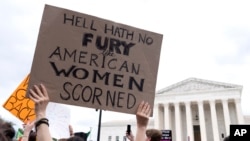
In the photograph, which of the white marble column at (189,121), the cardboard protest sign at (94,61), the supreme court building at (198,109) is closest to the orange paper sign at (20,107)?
the cardboard protest sign at (94,61)

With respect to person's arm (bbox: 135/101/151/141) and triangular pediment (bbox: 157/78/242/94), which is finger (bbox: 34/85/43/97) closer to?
person's arm (bbox: 135/101/151/141)

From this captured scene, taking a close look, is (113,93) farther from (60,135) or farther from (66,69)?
(60,135)

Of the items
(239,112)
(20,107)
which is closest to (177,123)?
(239,112)

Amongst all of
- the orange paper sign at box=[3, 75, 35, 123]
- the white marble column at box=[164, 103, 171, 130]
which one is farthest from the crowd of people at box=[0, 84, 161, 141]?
the white marble column at box=[164, 103, 171, 130]

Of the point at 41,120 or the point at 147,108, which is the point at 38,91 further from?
the point at 147,108


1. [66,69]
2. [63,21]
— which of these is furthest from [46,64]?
[63,21]

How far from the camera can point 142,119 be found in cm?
252

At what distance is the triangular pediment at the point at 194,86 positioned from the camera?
4919 centimetres

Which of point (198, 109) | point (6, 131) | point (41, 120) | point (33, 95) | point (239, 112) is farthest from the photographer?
point (198, 109)

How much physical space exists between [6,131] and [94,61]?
3.92 ft

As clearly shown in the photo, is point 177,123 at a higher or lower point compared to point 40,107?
higher

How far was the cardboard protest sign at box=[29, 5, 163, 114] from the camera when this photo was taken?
2510 mm

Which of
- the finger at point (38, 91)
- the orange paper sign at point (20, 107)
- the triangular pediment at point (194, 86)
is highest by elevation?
the triangular pediment at point (194, 86)

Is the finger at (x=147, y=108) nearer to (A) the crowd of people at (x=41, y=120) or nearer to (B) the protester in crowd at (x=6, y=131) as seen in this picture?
(A) the crowd of people at (x=41, y=120)
